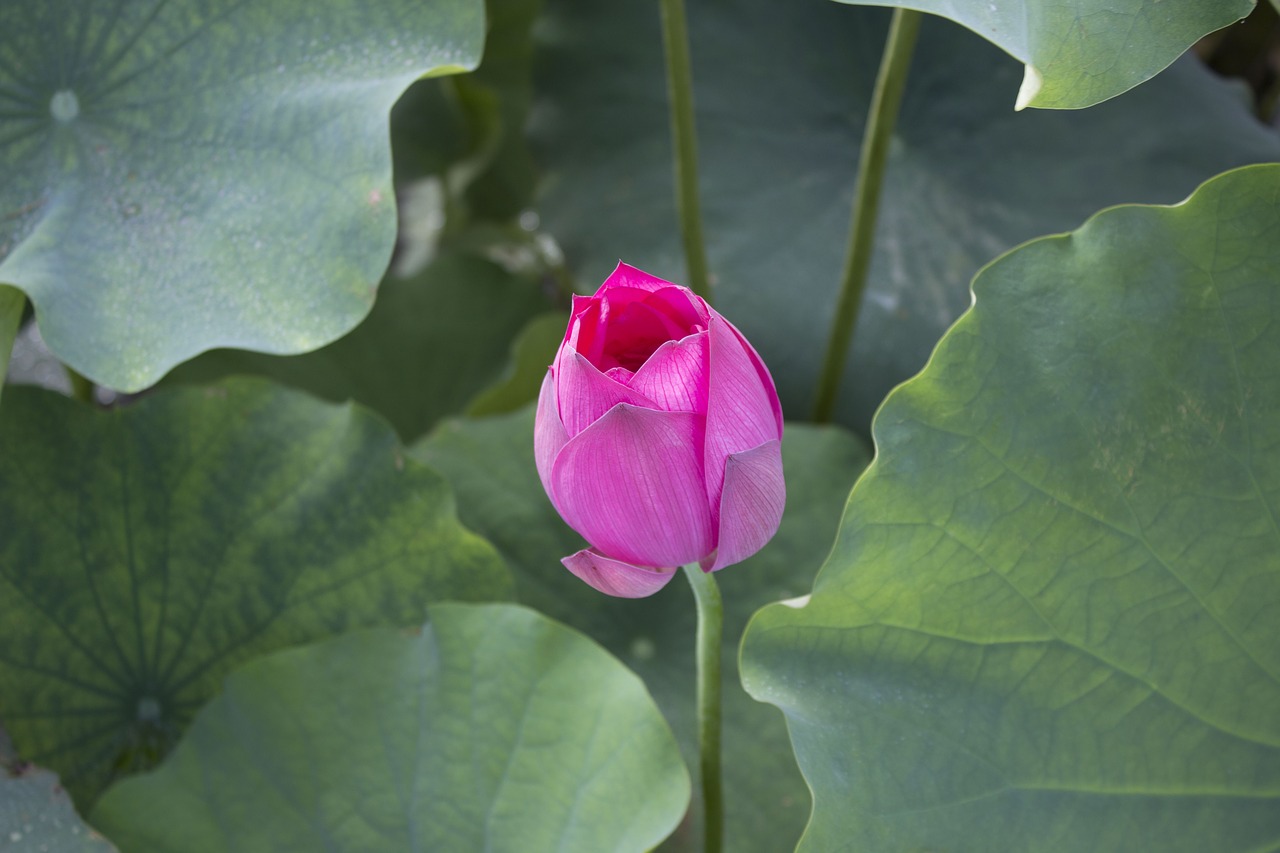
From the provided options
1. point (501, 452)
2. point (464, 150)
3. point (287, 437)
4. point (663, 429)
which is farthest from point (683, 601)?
point (464, 150)

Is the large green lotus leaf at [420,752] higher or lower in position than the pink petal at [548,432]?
lower

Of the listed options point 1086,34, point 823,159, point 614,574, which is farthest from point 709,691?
point 823,159

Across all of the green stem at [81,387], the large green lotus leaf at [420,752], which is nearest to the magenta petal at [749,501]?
the large green lotus leaf at [420,752]

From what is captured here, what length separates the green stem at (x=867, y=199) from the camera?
2.43 feet

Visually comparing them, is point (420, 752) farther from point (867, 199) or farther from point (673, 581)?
point (867, 199)

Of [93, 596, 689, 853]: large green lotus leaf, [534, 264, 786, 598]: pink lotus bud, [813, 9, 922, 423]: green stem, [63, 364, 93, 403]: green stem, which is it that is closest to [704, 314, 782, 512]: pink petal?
[534, 264, 786, 598]: pink lotus bud

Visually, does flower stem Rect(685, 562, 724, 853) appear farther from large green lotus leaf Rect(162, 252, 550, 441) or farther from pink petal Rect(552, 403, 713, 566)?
large green lotus leaf Rect(162, 252, 550, 441)

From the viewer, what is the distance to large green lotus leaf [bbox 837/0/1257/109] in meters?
0.51

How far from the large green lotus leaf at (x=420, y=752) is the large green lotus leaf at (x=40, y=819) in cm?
6

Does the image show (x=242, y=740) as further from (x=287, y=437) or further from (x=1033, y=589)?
(x=1033, y=589)

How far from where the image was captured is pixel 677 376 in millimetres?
427

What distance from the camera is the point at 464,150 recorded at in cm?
137

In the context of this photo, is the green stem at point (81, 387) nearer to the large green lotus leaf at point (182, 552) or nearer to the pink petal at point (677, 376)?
the large green lotus leaf at point (182, 552)

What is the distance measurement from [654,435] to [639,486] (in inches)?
0.9
